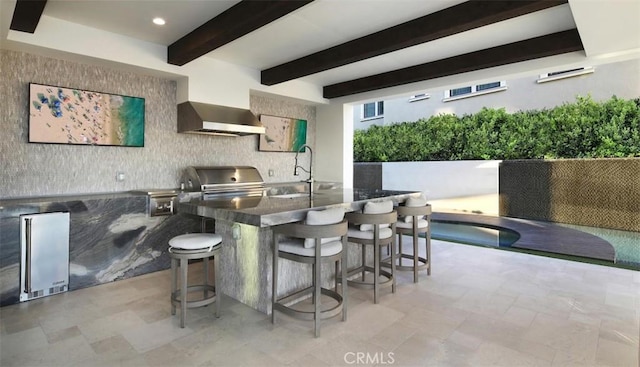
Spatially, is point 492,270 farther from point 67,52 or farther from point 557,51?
point 67,52

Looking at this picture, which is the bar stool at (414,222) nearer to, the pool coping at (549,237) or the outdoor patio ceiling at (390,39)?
the outdoor patio ceiling at (390,39)

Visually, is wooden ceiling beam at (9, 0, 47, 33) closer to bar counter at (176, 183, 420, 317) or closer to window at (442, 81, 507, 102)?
bar counter at (176, 183, 420, 317)

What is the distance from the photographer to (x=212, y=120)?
4.36m

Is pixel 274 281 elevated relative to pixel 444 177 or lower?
lower

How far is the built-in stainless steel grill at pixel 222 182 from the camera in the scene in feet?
14.4

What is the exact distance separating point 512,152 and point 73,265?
8095 millimetres

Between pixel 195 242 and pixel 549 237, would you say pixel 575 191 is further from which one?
pixel 195 242

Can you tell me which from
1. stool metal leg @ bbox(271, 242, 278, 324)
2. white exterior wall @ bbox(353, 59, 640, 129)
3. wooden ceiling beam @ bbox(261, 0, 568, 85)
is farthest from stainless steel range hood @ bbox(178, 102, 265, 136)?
white exterior wall @ bbox(353, 59, 640, 129)

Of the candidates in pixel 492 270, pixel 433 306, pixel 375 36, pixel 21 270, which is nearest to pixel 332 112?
pixel 375 36

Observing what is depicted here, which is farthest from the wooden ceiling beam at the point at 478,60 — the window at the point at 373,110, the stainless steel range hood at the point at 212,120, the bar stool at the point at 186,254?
the window at the point at 373,110

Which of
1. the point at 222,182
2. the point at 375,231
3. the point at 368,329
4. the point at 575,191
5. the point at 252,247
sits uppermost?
the point at 222,182

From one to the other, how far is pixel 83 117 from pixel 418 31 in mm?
3845

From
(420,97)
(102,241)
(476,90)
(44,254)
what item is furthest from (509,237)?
(44,254)

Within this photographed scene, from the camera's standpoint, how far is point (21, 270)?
292 centimetres
